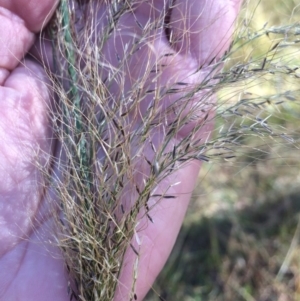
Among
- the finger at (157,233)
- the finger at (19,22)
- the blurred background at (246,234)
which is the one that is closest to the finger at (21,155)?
the finger at (19,22)

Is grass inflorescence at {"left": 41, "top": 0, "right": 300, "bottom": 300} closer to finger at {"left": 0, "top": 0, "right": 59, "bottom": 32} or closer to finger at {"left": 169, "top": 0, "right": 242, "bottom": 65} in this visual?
finger at {"left": 169, "top": 0, "right": 242, "bottom": 65}

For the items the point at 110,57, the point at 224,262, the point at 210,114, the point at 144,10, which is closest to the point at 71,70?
the point at 110,57

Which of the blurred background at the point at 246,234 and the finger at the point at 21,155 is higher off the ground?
the finger at the point at 21,155

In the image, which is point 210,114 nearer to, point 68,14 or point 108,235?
point 108,235

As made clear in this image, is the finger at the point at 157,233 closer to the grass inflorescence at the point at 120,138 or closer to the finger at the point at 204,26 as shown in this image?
the grass inflorescence at the point at 120,138

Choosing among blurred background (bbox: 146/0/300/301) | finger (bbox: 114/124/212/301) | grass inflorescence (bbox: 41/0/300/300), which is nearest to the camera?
grass inflorescence (bbox: 41/0/300/300)

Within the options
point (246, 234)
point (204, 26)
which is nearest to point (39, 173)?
point (204, 26)

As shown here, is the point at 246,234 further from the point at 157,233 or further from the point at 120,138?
the point at 120,138

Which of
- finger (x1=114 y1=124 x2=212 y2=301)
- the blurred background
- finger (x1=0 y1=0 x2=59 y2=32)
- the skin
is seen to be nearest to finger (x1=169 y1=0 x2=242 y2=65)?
the skin
